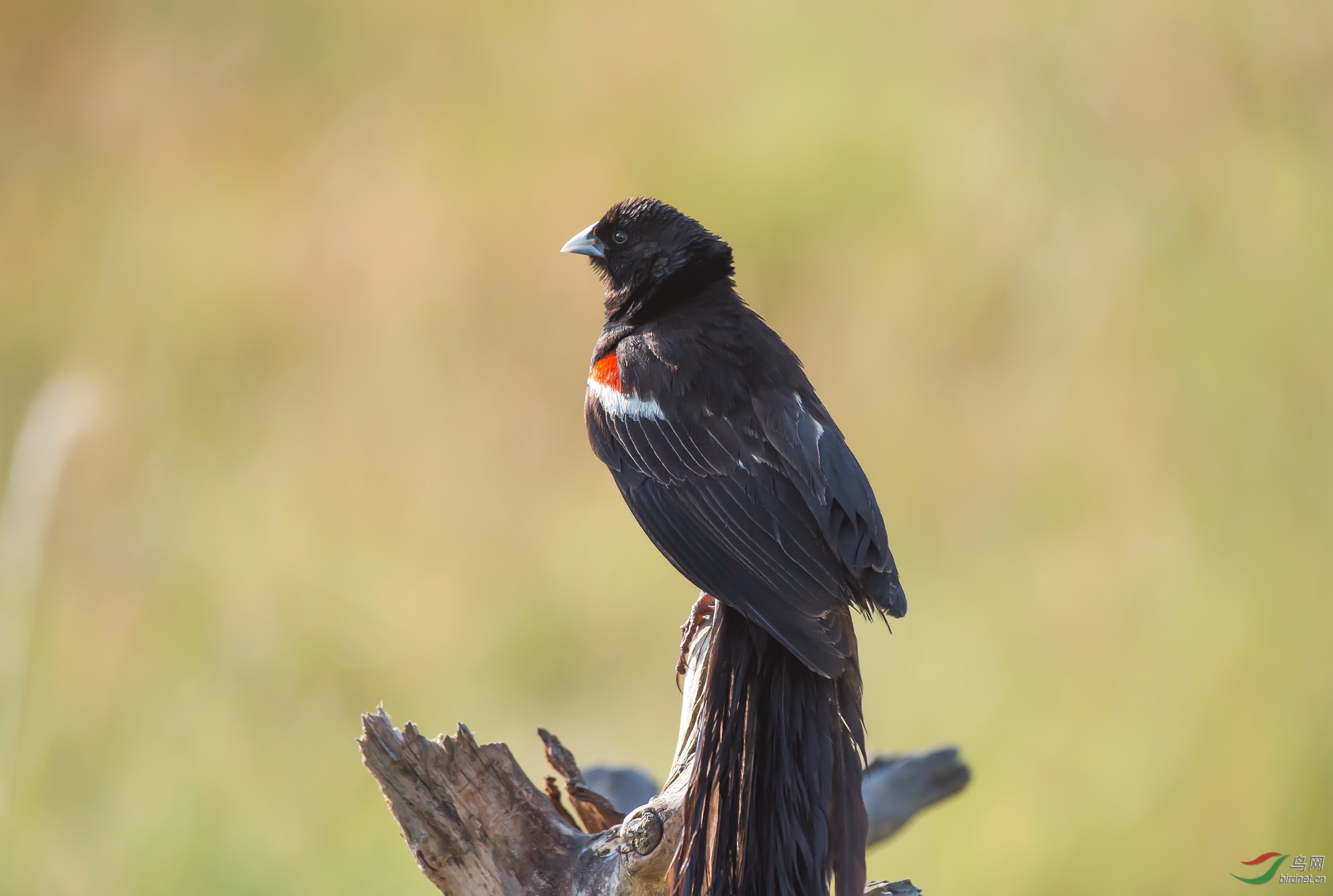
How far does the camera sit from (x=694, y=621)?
241 centimetres

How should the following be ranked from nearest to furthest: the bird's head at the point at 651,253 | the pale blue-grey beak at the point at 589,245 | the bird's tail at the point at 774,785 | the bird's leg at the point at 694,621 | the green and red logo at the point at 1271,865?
the bird's tail at the point at 774,785 < the bird's leg at the point at 694,621 < the bird's head at the point at 651,253 < the pale blue-grey beak at the point at 589,245 < the green and red logo at the point at 1271,865

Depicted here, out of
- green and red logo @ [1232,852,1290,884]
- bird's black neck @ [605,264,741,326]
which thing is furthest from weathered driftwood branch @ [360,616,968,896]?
green and red logo @ [1232,852,1290,884]

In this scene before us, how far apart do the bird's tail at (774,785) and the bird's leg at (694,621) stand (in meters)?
0.40

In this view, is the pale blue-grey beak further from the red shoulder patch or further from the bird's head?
the red shoulder patch

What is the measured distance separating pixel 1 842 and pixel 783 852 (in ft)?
9.49

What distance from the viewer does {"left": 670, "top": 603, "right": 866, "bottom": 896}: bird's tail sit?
182 cm

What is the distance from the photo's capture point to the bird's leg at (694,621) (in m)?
2.39

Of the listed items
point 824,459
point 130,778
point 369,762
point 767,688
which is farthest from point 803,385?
point 130,778

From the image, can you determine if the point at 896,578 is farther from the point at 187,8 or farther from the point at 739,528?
the point at 187,8

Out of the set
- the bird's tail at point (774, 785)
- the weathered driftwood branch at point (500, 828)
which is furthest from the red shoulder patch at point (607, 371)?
the weathered driftwood branch at point (500, 828)

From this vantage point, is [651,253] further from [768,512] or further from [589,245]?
[768,512]

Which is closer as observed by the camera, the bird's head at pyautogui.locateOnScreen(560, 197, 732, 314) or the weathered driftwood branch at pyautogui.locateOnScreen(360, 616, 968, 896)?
the weathered driftwood branch at pyautogui.locateOnScreen(360, 616, 968, 896)

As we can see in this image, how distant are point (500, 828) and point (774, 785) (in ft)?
1.99

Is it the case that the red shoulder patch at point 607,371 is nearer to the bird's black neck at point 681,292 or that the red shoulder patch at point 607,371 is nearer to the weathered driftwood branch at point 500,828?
the bird's black neck at point 681,292
